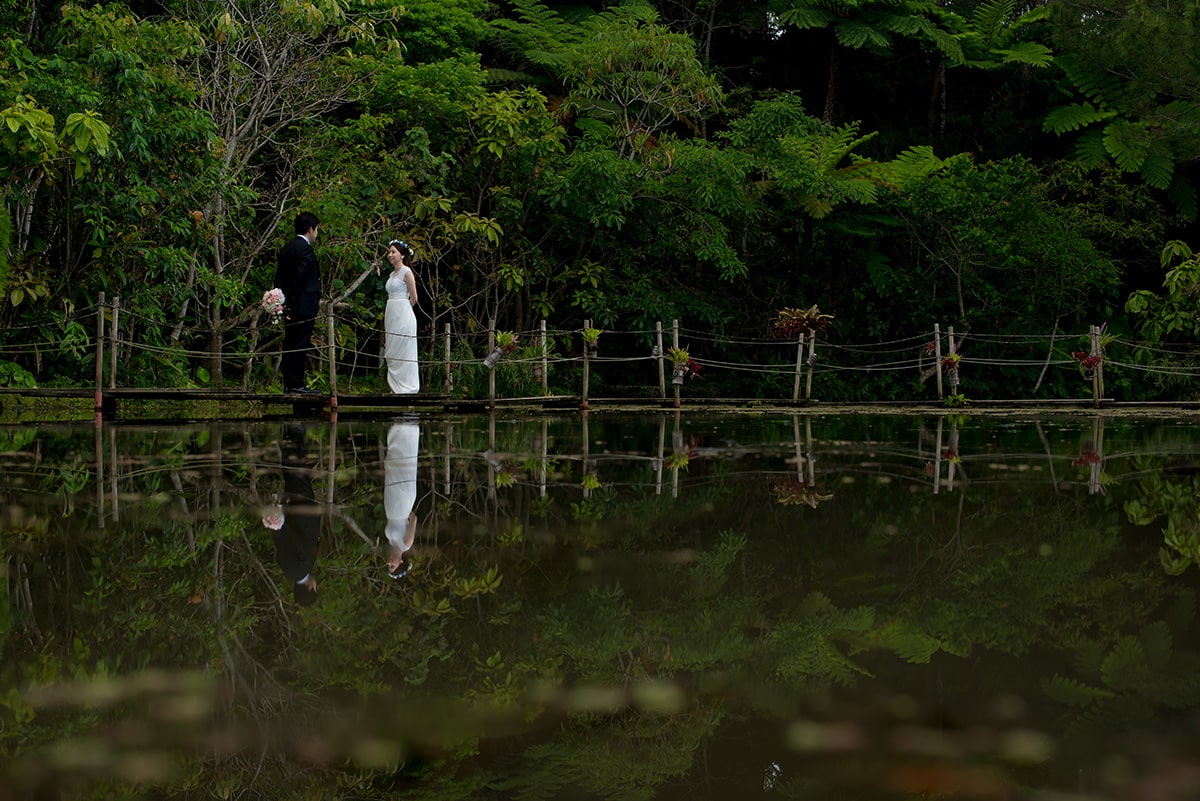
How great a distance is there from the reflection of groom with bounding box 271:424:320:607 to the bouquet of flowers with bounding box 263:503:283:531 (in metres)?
0.02

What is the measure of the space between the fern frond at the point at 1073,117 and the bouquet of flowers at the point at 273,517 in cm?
1525

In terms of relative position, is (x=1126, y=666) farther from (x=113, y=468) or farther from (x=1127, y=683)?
(x=113, y=468)

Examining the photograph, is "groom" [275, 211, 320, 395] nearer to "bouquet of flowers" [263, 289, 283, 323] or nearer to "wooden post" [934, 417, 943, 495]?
→ "bouquet of flowers" [263, 289, 283, 323]

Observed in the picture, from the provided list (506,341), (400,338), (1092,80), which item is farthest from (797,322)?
(400,338)

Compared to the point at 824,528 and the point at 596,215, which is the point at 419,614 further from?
the point at 596,215

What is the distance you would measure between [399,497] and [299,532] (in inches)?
41.8

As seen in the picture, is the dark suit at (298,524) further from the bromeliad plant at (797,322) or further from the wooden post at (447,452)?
the bromeliad plant at (797,322)

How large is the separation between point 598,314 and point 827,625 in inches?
518

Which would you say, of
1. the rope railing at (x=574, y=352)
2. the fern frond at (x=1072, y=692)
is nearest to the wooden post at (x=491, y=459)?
the rope railing at (x=574, y=352)

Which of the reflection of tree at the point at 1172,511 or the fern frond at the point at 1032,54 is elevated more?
the fern frond at the point at 1032,54

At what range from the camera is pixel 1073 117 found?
17.4 meters

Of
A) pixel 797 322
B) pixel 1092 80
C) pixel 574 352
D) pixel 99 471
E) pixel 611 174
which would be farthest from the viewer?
pixel 574 352

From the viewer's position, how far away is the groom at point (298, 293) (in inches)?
438

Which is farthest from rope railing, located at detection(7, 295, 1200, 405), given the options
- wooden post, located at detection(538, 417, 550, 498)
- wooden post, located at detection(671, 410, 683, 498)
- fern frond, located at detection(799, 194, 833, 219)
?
wooden post, located at detection(671, 410, 683, 498)
